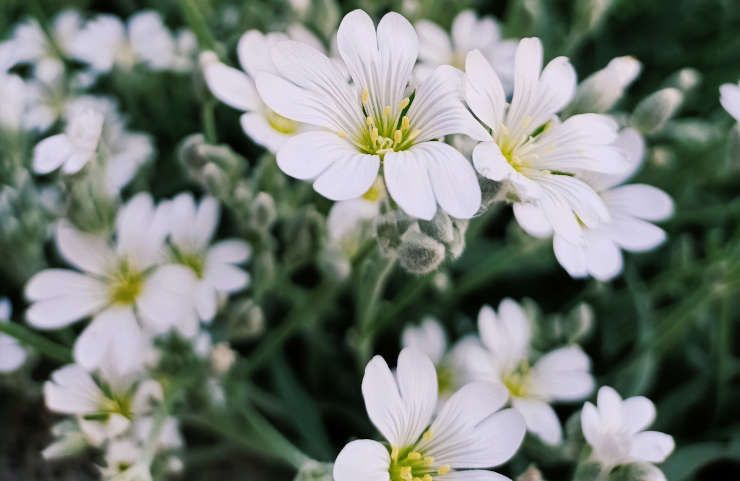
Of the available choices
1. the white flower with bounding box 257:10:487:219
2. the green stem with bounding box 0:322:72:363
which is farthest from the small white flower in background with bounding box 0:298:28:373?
the white flower with bounding box 257:10:487:219

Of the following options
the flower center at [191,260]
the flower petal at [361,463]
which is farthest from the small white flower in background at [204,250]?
the flower petal at [361,463]

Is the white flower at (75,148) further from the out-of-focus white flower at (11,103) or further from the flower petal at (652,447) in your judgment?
the flower petal at (652,447)

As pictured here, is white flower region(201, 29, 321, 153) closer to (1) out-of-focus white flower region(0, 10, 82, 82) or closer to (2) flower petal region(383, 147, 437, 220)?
(2) flower petal region(383, 147, 437, 220)

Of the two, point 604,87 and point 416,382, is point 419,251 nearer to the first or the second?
point 416,382

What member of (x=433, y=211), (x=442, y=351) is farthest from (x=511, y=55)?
(x=433, y=211)

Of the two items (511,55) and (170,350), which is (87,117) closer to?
(170,350)

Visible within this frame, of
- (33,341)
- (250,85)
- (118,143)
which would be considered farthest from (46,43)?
(33,341)
